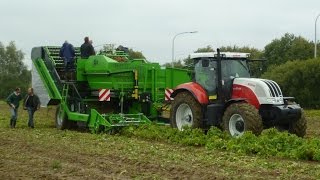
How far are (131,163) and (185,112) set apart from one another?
17.1 feet

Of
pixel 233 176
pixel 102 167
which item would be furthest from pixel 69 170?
pixel 233 176

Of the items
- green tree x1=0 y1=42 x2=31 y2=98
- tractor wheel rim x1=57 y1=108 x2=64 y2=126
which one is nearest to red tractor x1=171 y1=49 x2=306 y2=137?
tractor wheel rim x1=57 y1=108 x2=64 y2=126

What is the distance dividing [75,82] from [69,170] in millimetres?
8678

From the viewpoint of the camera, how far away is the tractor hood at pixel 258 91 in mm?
13281

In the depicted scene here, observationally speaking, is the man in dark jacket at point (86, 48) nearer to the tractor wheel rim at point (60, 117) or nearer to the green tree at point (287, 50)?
the tractor wheel rim at point (60, 117)

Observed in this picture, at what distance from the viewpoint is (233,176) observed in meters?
8.52

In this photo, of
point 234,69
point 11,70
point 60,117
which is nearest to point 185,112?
point 234,69

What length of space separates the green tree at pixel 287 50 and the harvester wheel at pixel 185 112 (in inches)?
1687

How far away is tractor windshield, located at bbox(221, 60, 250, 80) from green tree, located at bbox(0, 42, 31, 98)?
6422cm

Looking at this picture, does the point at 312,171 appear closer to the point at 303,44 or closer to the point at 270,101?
the point at 270,101

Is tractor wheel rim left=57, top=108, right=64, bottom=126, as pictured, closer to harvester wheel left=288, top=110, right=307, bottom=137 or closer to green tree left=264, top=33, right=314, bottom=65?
harvester wheel left=288, top=110, right=307, bottom=137

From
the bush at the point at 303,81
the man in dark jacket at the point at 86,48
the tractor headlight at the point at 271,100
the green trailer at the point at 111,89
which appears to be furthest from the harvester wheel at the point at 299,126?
the bush at the point at 303,81

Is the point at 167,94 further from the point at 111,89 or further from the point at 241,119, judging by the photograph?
the point at 241,119

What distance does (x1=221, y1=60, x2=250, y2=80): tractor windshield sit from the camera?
14180mm
